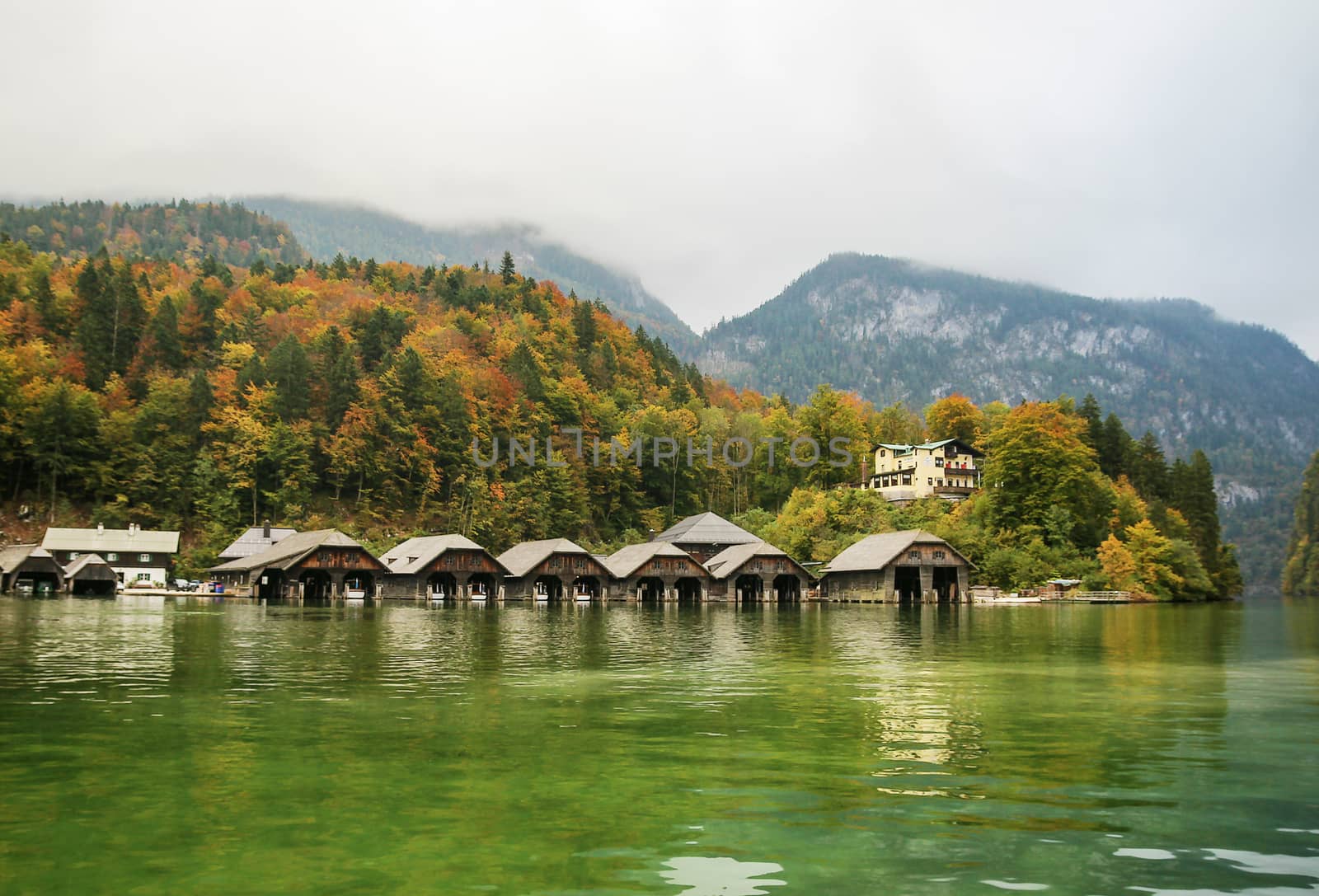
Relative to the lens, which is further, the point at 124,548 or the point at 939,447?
the point at 939,447

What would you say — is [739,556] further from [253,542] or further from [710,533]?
[253,542]

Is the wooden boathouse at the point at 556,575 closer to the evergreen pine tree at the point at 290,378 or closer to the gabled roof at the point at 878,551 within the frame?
the gabled roof at the point at 878,551

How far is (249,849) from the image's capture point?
1034cm

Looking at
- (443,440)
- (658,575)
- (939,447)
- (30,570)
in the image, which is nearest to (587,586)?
(658,575)

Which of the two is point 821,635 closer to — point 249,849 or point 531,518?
point 249,849

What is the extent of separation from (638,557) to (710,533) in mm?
19992

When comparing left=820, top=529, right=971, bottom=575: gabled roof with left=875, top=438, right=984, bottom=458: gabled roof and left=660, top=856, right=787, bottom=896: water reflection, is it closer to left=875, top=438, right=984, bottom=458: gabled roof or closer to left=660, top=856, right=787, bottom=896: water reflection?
left=875, top=438, right=984, bottom=458: gabled roof

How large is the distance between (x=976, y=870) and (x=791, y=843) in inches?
71.5

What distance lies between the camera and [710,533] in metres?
109

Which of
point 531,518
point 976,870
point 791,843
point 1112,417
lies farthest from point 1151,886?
point 1112,417

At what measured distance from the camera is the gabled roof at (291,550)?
271 ft

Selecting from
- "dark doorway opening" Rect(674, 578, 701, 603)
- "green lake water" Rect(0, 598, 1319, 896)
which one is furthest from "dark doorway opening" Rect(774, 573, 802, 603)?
"green lake water" Rect(0, 598, 1319, 896)

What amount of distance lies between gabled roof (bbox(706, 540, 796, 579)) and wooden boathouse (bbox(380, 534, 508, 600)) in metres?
18.3

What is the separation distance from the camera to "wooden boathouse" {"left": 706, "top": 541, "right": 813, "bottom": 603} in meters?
90.0
